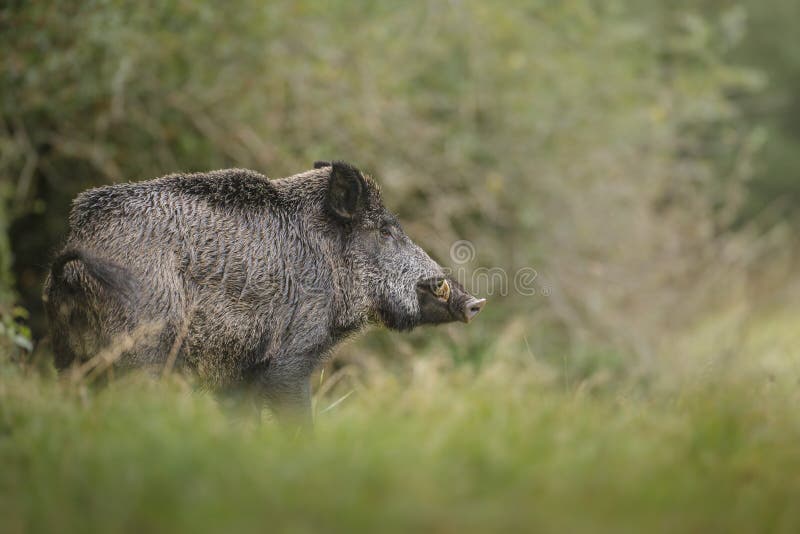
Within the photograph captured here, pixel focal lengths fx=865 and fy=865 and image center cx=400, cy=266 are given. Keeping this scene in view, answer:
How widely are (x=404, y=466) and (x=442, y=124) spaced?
8.31 m

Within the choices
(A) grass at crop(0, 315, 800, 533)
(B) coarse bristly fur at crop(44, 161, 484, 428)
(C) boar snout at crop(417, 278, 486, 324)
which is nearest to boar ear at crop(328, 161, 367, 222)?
(B) coarse bristly fur at crop(44, 161, 484, 428)

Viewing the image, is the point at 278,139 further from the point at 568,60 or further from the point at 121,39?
the point at 568,60

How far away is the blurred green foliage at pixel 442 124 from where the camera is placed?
8.21 meters

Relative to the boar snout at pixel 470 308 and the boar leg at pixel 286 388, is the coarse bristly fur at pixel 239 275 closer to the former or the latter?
the boar leg at pixel 286 388

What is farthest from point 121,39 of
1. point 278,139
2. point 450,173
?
point 450,173

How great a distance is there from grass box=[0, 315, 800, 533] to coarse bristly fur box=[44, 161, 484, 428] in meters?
0.40

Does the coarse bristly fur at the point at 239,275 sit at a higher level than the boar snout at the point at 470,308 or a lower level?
higher

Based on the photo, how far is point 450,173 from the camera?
1039 centimetres

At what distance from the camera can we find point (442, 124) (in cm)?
1086

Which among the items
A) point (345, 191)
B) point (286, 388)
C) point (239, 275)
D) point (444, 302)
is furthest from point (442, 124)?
point (286, 388)

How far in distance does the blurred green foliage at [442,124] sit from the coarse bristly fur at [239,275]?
3.25m

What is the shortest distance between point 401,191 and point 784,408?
6.51 meters

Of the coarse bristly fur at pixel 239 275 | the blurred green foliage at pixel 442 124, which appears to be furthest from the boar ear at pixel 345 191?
the blurred green foliage at pixel 442 124

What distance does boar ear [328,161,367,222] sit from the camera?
4930mm
